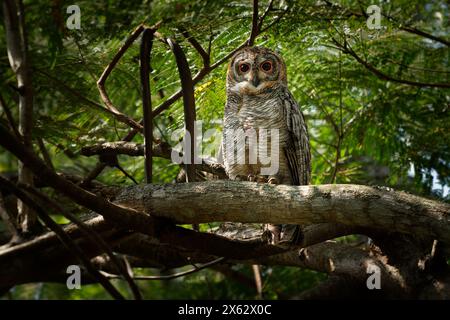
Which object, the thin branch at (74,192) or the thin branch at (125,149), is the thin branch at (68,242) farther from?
the thin branch at (125,149)

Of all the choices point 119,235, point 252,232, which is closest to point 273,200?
point 119,235

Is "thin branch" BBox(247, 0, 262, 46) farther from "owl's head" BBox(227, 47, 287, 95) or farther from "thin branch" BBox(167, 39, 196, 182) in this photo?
"thin branch" BBox(167, 39, 196, 182)

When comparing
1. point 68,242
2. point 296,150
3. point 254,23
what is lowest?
point 68,242

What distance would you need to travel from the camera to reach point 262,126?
4348 millimetres

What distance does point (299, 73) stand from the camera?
17.6 ft

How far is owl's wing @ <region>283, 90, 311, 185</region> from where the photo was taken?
432 cm

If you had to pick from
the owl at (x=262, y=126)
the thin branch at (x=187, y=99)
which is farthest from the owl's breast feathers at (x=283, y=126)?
the thin branch at (x=187, y=99)

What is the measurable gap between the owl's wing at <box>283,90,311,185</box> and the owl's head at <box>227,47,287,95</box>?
274mm

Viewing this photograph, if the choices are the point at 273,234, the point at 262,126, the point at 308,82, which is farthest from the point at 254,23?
the point at 308,82

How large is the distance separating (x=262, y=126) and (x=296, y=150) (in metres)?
0.28

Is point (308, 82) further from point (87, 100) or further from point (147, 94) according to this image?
point (87, 100)

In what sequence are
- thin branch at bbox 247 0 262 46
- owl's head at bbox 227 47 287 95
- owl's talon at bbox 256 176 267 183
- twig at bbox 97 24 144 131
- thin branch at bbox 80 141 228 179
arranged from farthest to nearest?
thin branch at bbox 80 141 228 179 → owl's head at bbox 227 47 287 95 → owl's talon at bbox 256 176 267 183 → twig at bbox 97 24 144 131 → thin branch at bbox 247 0 262 46

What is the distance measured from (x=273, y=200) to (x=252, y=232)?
143 centimetres

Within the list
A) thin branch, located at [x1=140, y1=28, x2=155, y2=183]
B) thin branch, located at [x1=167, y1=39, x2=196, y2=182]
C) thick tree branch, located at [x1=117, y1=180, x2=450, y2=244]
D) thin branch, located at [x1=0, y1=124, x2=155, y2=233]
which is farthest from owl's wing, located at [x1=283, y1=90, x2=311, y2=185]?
thin branch, located at [x1=0, y1=124, x2=155, y2=233]
